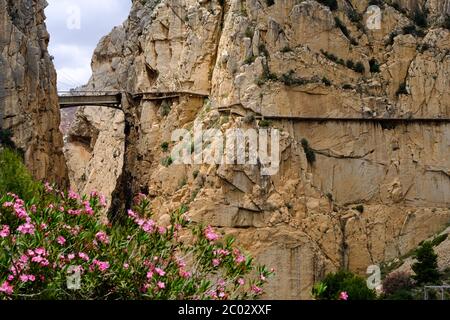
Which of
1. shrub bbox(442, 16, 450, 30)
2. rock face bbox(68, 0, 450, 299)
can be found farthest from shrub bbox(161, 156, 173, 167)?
shrub bbox(442, 16, 450, 30)

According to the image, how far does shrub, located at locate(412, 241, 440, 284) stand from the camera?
53.0 meters

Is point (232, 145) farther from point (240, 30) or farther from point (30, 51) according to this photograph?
point (30, 51)

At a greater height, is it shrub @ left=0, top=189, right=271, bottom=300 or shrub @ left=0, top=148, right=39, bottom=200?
shrub @ left=0, top=148, right=39, bottom=200

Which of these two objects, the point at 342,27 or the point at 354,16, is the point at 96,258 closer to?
the point at 342,27

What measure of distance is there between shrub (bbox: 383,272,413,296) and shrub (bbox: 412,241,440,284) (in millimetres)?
632

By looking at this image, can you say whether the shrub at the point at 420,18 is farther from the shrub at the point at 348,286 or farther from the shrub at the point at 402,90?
the shrub at the point at 348,286

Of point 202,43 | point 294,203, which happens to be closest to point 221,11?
point 202,43

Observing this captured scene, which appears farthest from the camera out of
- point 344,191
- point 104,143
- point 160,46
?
point 104,143

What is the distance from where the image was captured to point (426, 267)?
53562 millimetres

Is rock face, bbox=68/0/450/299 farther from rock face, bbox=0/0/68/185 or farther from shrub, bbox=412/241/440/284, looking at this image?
rock face, bbox=0/0/68/185

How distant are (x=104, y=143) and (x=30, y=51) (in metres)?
22.2

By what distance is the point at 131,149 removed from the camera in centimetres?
7250

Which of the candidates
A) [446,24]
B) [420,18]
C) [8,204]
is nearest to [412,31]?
[420,18]

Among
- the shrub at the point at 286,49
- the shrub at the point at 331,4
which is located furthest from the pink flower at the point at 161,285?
the shrub at the point at 331,4
